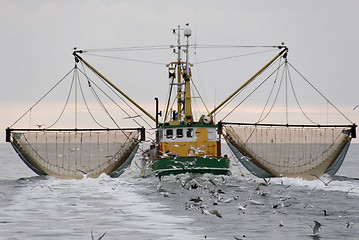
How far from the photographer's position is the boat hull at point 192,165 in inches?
1761

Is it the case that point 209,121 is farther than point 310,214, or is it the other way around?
point 209,121

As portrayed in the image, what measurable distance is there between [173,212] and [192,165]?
13.8m

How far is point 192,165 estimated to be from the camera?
44812mm

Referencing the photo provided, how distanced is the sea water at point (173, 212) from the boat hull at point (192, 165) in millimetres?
1200

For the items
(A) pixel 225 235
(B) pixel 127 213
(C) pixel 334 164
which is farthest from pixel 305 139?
(A) pixel 225 235

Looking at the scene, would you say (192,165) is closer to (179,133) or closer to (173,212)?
(179,133)

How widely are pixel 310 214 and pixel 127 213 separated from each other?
369 inches

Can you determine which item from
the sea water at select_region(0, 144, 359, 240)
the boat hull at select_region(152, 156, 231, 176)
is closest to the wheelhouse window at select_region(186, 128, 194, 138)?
the boat hull at select_region(152, 156, 231, 176)

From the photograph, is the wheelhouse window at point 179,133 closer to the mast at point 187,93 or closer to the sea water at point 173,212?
the mast at point 187,93

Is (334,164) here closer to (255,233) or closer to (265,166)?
(265,166)

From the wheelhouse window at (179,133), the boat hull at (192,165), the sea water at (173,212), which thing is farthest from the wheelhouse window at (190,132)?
the sea water at (173,212)

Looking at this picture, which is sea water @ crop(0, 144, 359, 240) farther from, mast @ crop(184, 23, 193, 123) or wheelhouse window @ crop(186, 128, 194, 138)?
mast @ crop(184, 23, 193, 123)

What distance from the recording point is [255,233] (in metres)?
25.2

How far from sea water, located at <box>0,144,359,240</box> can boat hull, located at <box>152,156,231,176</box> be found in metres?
1.20
